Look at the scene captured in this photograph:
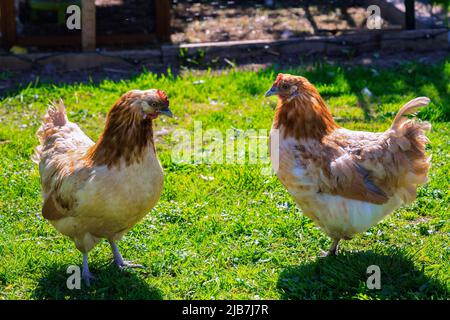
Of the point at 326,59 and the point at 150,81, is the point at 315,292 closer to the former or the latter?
the point at 150,81

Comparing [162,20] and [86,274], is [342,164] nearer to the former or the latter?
[86,274]

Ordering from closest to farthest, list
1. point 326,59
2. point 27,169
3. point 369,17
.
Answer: point 27,169 < point 326,59 < point 369,17

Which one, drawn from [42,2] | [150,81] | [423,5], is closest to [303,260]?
[150,81]

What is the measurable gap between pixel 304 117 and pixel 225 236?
1.17m

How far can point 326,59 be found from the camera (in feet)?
29.2

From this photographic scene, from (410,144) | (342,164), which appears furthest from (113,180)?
(410,144)

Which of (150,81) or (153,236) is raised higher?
(150,81)

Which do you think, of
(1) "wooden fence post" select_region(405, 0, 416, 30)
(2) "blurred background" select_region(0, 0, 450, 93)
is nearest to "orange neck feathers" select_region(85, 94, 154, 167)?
(2) "blurred background" select_region(0, 0, 450, 93)

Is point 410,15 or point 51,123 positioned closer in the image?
point 51,123

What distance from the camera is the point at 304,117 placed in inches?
195

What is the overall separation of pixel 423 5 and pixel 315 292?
6.89 metres

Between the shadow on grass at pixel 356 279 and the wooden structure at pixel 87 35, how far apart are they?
4962 millimetres

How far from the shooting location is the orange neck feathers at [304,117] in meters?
4.96
